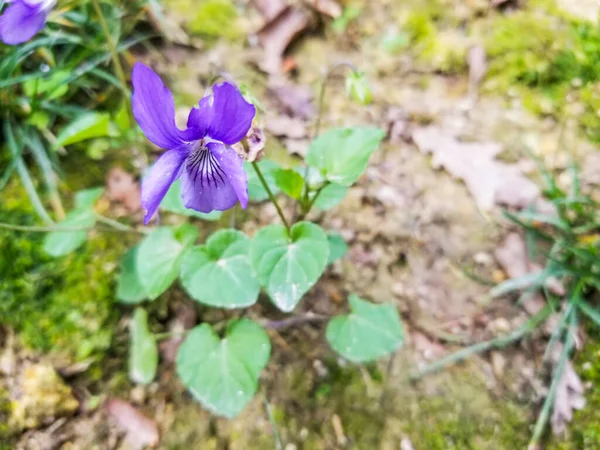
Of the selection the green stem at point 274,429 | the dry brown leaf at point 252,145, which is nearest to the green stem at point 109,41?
the dry brown leaf at point 252,145

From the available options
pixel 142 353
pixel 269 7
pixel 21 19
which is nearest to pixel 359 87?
pixel 21 19

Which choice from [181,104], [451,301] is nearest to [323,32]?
[181,104]

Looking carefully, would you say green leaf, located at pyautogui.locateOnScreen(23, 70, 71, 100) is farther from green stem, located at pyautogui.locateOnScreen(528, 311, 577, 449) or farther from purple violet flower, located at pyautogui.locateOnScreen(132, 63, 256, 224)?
green stem, located at pyautogui.locateOnScreen(528, 311, 577, 449)

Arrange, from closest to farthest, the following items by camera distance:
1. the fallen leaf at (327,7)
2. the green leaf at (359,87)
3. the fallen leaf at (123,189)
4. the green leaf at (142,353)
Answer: the green leaf at (359,87), the green leaf at (142,353), the fallen leaf at (123,189), the fallen leaf at (327,7)

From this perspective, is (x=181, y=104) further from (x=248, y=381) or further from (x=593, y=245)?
(x=593, y=245)

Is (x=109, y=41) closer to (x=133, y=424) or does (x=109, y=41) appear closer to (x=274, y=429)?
(x=133, y=424)

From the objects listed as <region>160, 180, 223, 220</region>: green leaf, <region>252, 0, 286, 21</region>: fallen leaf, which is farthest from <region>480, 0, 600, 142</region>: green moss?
<region>160, 180, 223, 220</region>: green leaf

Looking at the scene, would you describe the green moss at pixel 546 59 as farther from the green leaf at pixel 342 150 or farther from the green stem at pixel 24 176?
the green stem at pixel 24 176
